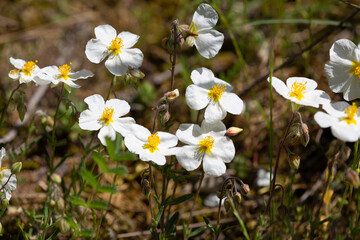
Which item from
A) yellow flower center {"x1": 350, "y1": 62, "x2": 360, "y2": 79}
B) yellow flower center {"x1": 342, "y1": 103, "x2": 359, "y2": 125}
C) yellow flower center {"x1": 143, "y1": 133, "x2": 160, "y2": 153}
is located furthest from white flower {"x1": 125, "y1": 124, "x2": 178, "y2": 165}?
yellow flower center {"x1": 350, "y1": 62, "x2": 360, "y2": 79}

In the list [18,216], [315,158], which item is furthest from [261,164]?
[18,216]

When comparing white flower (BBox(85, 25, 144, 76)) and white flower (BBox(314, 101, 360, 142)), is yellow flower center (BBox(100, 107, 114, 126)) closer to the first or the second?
white flower (BBox(85, 25, 144, 76))

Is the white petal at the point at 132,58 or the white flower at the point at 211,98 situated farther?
the white petal at the point at 132,58

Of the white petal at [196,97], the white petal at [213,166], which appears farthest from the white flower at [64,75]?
the white petal at [213,166]

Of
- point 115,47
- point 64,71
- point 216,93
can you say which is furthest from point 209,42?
point 64,71

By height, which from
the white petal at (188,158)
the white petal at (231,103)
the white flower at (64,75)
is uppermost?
the white flower at (64,75)

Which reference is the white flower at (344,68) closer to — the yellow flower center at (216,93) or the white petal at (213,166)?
the yellow flower center at (216,93)

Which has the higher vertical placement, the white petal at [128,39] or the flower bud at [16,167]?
the white petal at [128,39]

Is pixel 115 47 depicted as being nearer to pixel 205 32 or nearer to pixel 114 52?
pixel 114 52
